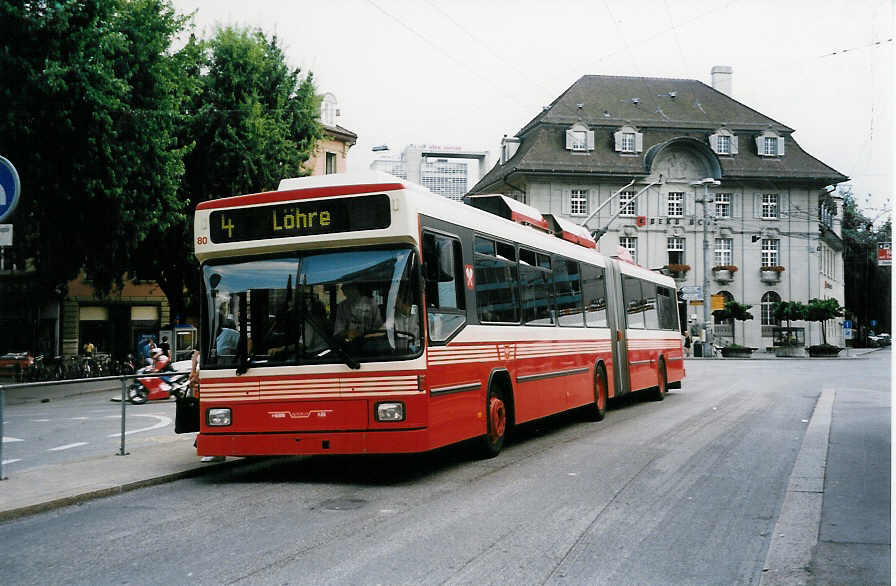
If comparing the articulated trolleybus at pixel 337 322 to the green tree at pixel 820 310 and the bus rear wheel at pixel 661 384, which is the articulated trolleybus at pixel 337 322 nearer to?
the bus rear wheel at pixel 661 384

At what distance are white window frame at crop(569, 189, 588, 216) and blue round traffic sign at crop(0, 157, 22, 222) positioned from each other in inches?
2220

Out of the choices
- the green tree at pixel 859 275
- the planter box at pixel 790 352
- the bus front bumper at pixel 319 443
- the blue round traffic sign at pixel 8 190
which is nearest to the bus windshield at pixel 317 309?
the bus front bumper at pixel 319 443

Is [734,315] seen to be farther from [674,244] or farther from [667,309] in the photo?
[667,309]

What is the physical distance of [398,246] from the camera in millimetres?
9750

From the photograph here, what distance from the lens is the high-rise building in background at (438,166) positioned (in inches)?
3085

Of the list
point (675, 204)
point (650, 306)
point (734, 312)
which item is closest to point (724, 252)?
point (675, 204)

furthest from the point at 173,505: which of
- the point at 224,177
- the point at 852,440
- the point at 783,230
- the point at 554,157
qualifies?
the point at 783,230

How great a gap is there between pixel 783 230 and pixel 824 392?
44.7 meters

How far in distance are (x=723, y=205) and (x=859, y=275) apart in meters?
26.0

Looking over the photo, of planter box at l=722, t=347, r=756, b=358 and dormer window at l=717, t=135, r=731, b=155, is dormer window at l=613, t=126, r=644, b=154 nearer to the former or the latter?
dormer window at l=717, t=135, r=731, b=155

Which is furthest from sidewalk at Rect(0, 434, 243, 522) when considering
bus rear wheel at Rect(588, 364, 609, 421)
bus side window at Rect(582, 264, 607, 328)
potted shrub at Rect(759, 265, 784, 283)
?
potted shrub at Rect(759, 265, 784, 283)

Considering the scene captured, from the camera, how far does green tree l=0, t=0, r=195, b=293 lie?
20.0m

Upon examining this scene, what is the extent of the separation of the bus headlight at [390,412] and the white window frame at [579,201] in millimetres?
55242

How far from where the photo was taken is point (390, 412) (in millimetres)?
9602
